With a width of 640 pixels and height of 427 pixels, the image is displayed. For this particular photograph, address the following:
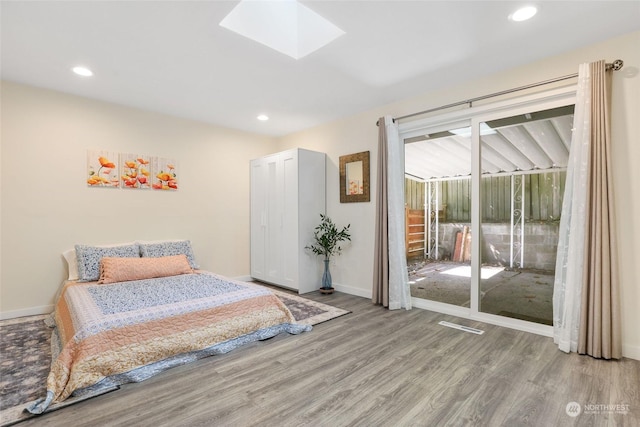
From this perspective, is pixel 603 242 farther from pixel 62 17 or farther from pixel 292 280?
pixel 62 17

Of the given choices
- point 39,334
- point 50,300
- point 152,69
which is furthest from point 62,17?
point 50,300

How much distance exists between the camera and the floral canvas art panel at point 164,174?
13.8 ft

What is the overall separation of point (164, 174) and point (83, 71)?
1548 mm

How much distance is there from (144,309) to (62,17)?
7.37 ft

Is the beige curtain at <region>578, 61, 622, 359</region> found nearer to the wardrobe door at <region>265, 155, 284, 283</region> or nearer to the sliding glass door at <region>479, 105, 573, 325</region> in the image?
the sliding glass door at <region>479, 105, 573, 325</region>

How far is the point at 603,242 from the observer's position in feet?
7.77

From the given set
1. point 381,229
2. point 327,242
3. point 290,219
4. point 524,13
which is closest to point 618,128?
point 524,13

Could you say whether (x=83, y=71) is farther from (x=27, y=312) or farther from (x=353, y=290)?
(x=353, y=290)

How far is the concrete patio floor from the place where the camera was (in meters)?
3.04

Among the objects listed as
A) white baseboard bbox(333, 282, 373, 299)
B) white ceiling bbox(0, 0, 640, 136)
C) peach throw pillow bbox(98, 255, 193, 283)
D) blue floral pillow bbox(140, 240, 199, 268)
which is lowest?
white baseboard bbox(333, 282, 373, 299)

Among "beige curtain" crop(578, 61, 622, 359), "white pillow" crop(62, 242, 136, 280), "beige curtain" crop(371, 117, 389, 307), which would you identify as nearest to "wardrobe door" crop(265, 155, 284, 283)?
"beige curtain" crop(371, 117, 389, 307)

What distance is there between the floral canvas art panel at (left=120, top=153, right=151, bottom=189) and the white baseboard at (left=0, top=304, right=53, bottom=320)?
63.8 inches

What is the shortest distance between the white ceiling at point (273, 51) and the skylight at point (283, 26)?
2.8 inches

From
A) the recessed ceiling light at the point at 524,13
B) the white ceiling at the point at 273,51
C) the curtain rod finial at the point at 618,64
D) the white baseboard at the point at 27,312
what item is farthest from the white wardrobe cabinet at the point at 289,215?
the curtain rod finial at the point at 618,64
